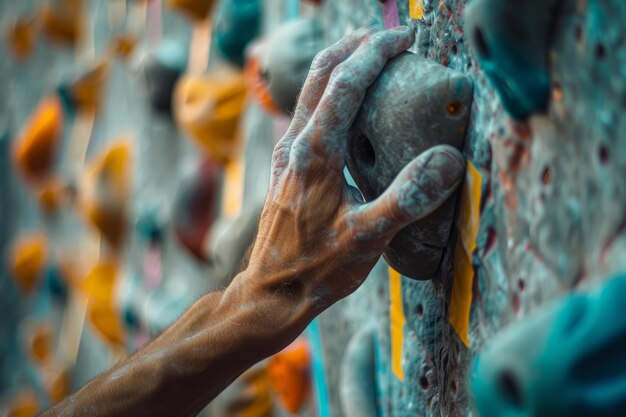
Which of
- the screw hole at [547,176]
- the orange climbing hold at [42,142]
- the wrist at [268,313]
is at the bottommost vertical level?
the orange climbing hold at [42,142]

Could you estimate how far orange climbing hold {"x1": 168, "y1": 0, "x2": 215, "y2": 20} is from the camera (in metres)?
1.72

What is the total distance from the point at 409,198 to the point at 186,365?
24 cm

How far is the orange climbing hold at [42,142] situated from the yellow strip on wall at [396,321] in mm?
1759

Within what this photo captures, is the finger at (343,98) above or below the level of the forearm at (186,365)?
above

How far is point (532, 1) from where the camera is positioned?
0.56 meters

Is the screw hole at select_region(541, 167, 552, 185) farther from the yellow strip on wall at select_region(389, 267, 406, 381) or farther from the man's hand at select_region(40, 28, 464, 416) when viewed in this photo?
the yellow strip on wall at select_region(389, 267, 406, 381)

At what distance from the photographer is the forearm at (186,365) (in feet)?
2.42

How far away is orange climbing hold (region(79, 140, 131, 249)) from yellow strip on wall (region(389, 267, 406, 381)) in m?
1.20

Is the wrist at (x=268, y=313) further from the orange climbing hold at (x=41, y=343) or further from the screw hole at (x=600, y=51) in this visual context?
the orange climbing hold at (x=41, y=343)

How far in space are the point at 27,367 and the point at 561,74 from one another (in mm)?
2456

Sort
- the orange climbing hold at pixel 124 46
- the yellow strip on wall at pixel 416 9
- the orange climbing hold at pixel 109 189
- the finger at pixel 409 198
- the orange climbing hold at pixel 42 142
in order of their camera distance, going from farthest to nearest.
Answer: the orange climbing hold at pixel 42 142 < the orange climbing hold at pixel 124 46 < the orange climbing hold at pixel 109 189 < the yellow strip on wall at pixel 416 9 < the finger at pixel 409 198

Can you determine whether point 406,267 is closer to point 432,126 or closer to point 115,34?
point 432,126

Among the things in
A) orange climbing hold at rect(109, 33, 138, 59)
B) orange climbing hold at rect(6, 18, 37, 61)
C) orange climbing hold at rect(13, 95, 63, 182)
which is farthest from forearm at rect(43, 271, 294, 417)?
orange climbing hold at rect(6, 18, 37, 61)

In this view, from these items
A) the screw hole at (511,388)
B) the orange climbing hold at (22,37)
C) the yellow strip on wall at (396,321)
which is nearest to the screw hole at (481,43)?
the screw hole at (511,388)
